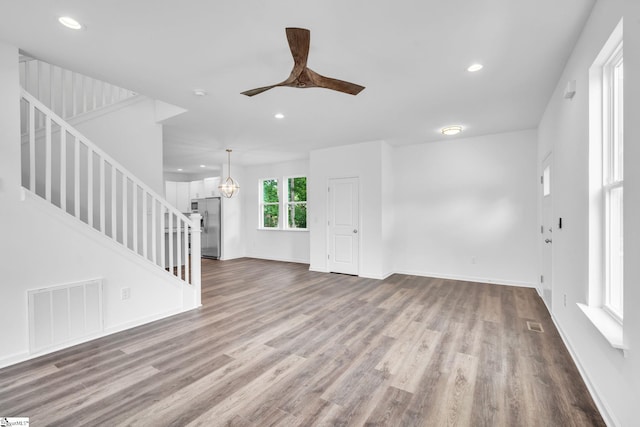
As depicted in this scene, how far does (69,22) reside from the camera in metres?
2.03

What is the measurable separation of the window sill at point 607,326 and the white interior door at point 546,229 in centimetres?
166

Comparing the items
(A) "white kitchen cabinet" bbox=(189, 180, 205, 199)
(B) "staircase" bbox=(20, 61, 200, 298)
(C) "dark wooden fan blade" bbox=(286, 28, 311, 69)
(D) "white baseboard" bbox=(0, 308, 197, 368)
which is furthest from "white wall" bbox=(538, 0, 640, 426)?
(A) "white kitchen cabinet" bbox=(189, 180, 205, 199)

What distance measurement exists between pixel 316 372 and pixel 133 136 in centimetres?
389

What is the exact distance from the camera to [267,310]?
3588 millimetres

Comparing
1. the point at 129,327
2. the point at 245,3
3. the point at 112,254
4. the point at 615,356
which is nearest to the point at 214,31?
the point at 245,3

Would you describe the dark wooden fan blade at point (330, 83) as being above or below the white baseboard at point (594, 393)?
above

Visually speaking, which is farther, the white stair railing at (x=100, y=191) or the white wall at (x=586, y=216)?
the white stair railing at (x=100, y=191)

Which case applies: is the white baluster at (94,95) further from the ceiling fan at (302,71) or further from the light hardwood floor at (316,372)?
the light hardwood floor at (316,372)

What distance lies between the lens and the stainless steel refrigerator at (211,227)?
786cm

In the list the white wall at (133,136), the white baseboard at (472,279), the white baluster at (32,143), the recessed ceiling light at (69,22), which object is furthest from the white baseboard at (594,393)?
the white wall at (133,136)

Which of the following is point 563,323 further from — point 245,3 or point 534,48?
point 245,3

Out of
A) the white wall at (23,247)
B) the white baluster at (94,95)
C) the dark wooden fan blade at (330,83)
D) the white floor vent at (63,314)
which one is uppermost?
the white baluster at (94,95)

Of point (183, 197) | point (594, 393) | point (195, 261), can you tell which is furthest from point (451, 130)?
point (183, 197)

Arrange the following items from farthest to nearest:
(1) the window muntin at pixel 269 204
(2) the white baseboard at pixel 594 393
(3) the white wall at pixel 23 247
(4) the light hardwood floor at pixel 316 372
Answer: (1) the window muntin at pixel 269 204
(3) the white wall at pixel 23 247
(4) the light hardwood floor at pixel 316 372
(2) the white baseboard at pixel 594 393
